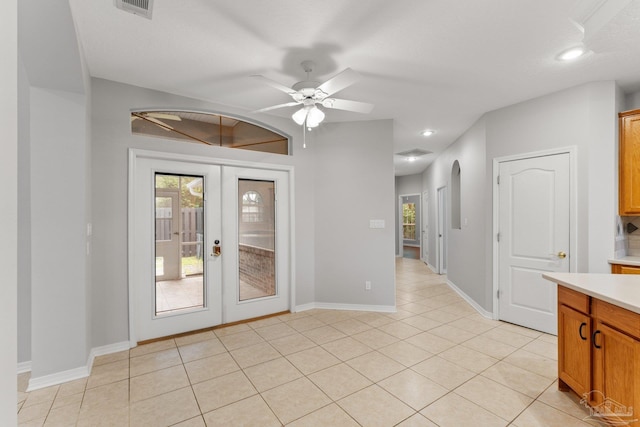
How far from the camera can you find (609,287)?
191cm

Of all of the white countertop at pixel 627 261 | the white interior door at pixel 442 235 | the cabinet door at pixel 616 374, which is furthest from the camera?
the white interior door at pixel 442 235

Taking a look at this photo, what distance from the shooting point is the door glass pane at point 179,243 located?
3301 millimetres

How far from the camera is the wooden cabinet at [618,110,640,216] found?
2965 mm

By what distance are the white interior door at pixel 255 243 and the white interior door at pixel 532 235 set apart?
2849 mm

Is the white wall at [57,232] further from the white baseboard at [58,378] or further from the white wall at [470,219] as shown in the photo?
the white wall at [470,219]

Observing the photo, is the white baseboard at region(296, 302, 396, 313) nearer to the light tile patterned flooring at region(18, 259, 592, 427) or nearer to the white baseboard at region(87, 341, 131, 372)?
the light tile patterned flooring at region(18, 259, 592, 427)

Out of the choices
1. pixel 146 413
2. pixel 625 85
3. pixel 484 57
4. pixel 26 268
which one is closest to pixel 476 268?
pixel 625 85

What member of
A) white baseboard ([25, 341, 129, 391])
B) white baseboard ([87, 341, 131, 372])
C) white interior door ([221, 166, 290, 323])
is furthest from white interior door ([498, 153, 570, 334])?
white baseboard ([25, 341, 129, 391])

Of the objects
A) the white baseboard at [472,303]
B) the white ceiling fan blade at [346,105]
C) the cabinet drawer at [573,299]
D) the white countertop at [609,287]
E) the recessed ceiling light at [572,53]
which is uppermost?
the recessed ceiling light at [572,53]

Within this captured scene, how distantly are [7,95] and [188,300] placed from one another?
3.16 metres

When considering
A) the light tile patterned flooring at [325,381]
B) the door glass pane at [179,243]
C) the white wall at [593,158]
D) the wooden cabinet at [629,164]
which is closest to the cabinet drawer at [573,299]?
the light tile patterned flooring at [325,381]

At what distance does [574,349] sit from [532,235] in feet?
5.81

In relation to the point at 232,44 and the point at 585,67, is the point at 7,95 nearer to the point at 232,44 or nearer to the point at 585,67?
the point at 232,44

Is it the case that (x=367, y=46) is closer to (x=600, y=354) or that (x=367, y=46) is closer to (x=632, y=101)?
(x=600, y=354)
